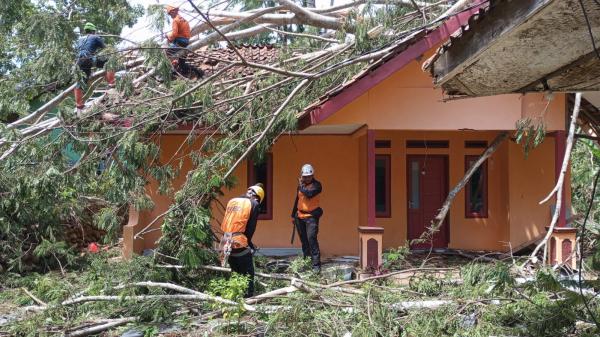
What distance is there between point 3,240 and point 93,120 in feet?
8.65

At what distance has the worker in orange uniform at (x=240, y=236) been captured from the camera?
283 inches

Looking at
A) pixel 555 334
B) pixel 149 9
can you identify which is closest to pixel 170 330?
pixel 555 334

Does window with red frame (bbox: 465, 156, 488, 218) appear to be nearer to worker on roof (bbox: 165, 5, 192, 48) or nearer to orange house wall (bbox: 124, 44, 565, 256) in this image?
orange house wall (bbox: 124, 44, 565, 256)

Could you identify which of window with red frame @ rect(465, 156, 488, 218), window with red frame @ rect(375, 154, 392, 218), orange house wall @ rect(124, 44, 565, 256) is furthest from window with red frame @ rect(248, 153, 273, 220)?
window with red frame @ rect(465, 156, 488, 218)

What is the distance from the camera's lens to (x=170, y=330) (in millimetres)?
6336

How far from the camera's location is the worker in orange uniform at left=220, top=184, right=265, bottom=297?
7.20 m

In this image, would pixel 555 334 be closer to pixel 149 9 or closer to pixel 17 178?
pixel 149 9

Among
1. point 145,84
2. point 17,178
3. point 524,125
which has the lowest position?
point 17,178

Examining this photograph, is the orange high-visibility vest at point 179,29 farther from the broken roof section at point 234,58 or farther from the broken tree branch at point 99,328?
the broken tree branch at point 99,328

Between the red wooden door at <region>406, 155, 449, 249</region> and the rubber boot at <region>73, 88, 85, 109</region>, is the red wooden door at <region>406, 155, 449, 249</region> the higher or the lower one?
the lower one

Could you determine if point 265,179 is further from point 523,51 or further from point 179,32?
point 523,51

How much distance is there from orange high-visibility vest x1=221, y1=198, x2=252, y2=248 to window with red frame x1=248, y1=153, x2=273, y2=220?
464 cm

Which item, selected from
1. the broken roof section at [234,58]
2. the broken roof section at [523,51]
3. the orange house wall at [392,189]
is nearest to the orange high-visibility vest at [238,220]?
the broken roof section at [523,51]

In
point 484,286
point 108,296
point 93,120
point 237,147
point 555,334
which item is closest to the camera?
point 555,334
